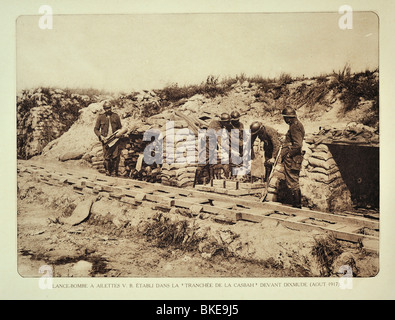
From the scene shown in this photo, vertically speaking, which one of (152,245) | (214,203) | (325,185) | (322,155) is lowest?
(152,245)

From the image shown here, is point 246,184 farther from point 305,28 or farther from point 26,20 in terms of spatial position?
point 26,20

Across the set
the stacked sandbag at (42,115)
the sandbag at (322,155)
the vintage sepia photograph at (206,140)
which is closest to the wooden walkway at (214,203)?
the vintage sepia photograph at (206,140)

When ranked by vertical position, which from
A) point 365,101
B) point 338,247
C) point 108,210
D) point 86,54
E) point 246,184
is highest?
point 86,54

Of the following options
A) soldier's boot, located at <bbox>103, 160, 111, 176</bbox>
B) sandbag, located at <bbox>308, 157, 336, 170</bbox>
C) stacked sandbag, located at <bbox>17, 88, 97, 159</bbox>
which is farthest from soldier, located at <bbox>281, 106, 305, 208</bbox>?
stacked sandbag, located at <bbox>17, 88, 97, 159</bbox>

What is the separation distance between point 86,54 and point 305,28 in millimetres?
2446

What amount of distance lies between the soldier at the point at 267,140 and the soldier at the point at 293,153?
0.43ft

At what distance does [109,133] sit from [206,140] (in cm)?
114

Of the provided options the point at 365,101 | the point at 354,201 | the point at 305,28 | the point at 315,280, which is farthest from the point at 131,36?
the point at 315,280

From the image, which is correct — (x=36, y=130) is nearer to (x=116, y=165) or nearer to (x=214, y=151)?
(x=116, y=165)

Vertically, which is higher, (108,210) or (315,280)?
(108,210)

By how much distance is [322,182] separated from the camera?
4.32 m

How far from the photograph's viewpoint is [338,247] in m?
4.24

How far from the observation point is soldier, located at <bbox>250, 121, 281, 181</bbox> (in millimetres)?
4445

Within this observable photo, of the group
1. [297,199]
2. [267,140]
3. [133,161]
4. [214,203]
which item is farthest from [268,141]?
[133,161]
